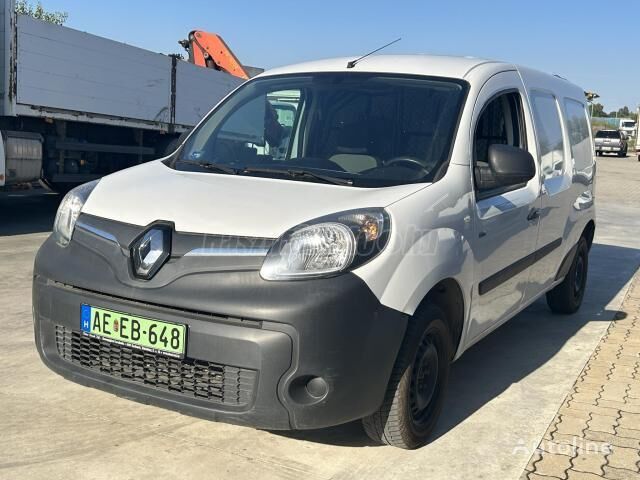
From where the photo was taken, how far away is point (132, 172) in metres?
3.68

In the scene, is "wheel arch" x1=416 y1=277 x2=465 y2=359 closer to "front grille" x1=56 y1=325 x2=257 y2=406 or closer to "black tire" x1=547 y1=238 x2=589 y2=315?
"front grille" x1=56 y1=325 x2=257 y2=406

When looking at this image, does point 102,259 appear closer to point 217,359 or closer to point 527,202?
point 217,359

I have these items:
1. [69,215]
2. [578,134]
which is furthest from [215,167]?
[578,134]

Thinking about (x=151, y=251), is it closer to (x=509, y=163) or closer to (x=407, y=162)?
(x=407, y=162)

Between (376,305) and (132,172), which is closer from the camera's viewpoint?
(376,305)

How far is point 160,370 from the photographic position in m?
2.87

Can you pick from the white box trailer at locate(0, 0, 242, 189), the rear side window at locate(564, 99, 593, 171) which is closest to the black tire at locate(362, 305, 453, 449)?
the rear side window at locate(564, 99, 593, 171)

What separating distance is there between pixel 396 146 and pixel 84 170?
8.57 m

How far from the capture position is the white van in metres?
2.71

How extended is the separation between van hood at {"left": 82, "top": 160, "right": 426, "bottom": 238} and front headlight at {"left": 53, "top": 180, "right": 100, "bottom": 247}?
61 mm

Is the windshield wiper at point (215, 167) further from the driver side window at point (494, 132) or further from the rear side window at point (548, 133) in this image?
the rear side window at point (548, 133)

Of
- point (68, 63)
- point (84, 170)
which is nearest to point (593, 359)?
point (68, 63)

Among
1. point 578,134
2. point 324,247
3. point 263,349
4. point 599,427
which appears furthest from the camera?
point 578,134

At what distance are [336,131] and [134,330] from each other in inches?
62.2
